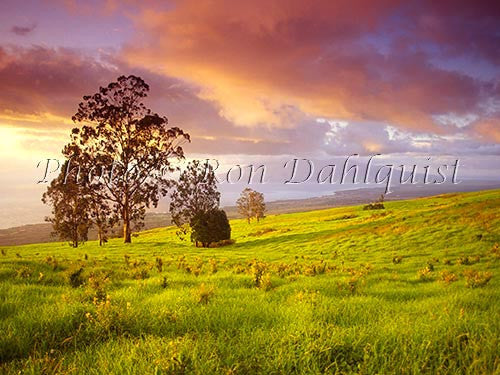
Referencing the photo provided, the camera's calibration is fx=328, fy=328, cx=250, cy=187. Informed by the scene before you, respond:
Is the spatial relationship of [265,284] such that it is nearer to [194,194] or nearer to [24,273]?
[24,273]

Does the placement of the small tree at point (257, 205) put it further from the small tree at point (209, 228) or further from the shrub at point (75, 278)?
the shrub at point (75, 278)

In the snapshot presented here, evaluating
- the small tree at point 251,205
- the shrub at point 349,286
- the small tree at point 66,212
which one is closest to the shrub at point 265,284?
the shrub at point 349,286

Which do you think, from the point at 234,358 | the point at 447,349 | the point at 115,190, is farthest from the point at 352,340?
the point at 115,190

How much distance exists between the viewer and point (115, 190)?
153 ft

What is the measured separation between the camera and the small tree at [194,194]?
65.9m

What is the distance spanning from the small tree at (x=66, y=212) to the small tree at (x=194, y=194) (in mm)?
16538

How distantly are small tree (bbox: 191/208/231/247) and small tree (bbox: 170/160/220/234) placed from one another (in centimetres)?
663

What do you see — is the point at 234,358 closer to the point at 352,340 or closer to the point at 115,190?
the point at 352,340

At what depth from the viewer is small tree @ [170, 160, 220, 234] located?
65875 mm

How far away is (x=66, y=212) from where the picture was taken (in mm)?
57969

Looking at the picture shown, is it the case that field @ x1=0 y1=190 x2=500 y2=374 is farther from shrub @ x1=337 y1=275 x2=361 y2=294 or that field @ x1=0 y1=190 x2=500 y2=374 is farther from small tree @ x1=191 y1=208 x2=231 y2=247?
small tree @ x1=191 y1=208 x2=231 y2=247

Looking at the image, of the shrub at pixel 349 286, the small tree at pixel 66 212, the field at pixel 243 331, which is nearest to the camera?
the field at pixel 243 331

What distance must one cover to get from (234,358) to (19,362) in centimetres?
270

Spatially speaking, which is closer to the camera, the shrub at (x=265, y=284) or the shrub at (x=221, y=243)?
the shrub at (x=265, y=284)
